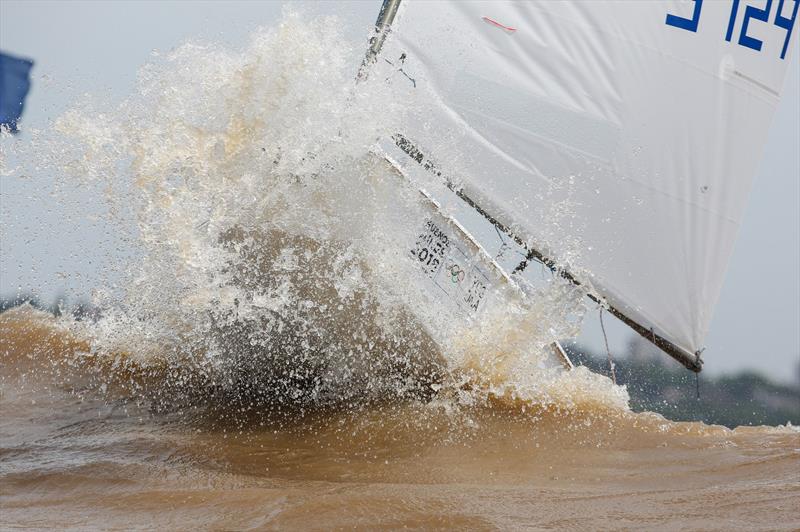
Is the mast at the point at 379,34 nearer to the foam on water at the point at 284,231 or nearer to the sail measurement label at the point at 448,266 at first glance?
the foam on water at the point at 284,231

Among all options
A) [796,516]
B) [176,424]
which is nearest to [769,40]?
[796,516]

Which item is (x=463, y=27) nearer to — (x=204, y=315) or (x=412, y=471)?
(x=204, y=315)

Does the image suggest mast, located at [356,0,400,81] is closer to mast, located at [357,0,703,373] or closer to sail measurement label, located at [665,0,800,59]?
mast, located at [357,0,703,373]

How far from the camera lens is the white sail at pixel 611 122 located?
4316 millimetres

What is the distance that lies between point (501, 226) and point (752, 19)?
1.87 m

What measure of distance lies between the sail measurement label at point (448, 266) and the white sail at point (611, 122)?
304 millimetres

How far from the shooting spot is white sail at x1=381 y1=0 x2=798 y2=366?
4.32m

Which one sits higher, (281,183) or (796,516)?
(281,183)

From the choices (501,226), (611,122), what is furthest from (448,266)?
(611,122)

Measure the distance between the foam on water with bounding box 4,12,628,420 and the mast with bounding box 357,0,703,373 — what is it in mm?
82

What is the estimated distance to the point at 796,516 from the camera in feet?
9.27

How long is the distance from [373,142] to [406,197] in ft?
1.09

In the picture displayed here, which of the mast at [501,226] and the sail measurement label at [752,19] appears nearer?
the mast at [501,226]

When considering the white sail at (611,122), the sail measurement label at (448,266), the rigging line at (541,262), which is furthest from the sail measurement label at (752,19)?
the sail measurement label at (448,266)
